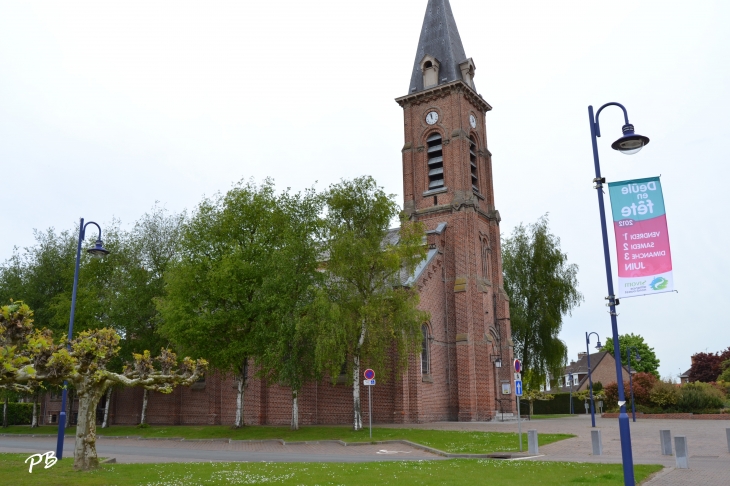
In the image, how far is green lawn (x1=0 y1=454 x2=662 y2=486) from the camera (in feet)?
46.5

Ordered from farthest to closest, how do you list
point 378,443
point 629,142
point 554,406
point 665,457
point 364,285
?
point 554,406
point 364,285
point 378,443
point 665,457
point 629,142

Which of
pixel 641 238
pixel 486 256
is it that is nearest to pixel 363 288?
pixel 486 256

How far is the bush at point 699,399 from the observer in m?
44.2

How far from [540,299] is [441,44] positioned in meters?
22.1

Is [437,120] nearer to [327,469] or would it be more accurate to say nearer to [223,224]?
[223,224]

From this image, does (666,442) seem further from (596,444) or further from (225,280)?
(225,280)

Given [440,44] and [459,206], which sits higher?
[440,44]

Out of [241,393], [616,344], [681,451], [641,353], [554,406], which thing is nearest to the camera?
[616,344]

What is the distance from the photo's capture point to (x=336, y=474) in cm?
1543

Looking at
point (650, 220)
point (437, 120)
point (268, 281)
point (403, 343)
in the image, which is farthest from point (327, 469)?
point (437, 120)

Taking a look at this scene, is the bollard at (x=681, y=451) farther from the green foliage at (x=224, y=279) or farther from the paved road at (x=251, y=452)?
the green foliage at (x=224, y=279)

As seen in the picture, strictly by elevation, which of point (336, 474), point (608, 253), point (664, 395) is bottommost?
point (336, 474)

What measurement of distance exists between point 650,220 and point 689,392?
39.9 m

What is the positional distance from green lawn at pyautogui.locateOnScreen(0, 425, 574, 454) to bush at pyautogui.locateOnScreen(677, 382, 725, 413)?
2215cm
